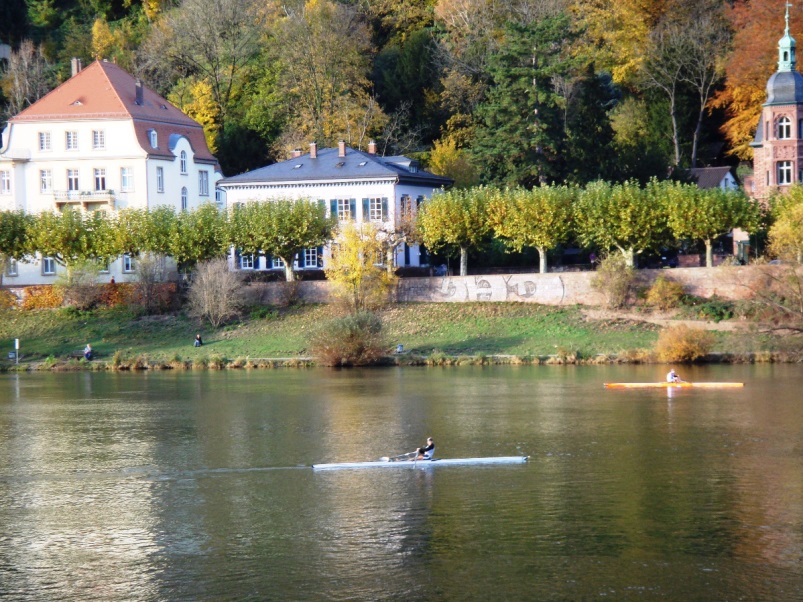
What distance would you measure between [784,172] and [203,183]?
4140 cm

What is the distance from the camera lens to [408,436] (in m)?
44.1

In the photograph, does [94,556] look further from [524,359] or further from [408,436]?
[524,359]

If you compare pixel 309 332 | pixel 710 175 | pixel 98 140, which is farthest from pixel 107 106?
pixel 710 175

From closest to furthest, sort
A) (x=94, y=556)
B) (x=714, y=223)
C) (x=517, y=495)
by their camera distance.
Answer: (x=94, y=556) → (x=517, y=495) → (x=714, y=223)

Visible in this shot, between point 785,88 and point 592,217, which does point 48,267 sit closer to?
point 592,217

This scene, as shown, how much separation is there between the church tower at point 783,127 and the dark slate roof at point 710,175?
5667 millimetres

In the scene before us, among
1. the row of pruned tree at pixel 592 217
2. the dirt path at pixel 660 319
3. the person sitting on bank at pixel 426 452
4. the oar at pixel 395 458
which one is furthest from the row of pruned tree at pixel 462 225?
the person sitting on bank at pixel 426 452

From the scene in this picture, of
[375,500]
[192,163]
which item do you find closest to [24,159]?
[192,163]

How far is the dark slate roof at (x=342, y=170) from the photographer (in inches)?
3319

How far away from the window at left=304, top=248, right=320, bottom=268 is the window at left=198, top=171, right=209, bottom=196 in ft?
41.0

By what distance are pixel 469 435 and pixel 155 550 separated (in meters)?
16.7

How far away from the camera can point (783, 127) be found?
87.6 meters

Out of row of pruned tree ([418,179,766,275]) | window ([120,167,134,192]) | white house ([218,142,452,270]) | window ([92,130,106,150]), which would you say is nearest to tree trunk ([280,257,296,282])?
white house ([218,142,452,270])

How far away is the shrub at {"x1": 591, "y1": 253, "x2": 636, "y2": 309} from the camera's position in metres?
72.1
